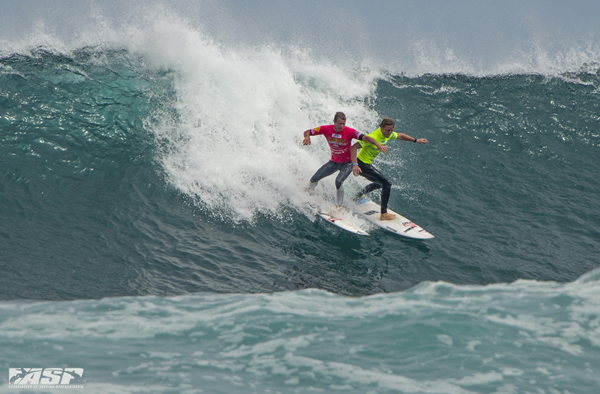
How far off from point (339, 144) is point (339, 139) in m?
0.11

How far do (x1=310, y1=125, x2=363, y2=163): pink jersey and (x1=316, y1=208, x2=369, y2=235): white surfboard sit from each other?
1151mm

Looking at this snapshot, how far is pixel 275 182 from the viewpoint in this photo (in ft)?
37.1

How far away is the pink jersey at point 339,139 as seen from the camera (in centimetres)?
1050

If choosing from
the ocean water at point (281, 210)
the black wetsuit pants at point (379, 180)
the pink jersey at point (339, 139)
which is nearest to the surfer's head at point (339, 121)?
the pink jersey at point (339, 139)

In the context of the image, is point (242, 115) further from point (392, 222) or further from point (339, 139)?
point (392, 222)

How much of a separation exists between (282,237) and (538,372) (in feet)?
17.4

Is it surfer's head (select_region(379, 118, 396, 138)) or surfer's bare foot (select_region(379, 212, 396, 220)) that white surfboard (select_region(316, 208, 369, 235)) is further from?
surfer's head (select_region(379, 118, 396, 138))

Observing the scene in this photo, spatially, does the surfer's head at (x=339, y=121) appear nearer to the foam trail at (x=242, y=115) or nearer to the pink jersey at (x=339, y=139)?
the pink jersey at (x=339, y=139)

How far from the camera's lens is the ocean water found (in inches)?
241

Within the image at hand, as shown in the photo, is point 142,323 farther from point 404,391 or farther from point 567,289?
point 567,289

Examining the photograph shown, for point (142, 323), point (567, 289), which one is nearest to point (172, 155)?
point (142, 323)

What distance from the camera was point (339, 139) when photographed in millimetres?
10547

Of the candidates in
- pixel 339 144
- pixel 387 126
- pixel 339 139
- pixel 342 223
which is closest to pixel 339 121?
pixel 339 139

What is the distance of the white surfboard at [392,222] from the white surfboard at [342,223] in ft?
1.64
